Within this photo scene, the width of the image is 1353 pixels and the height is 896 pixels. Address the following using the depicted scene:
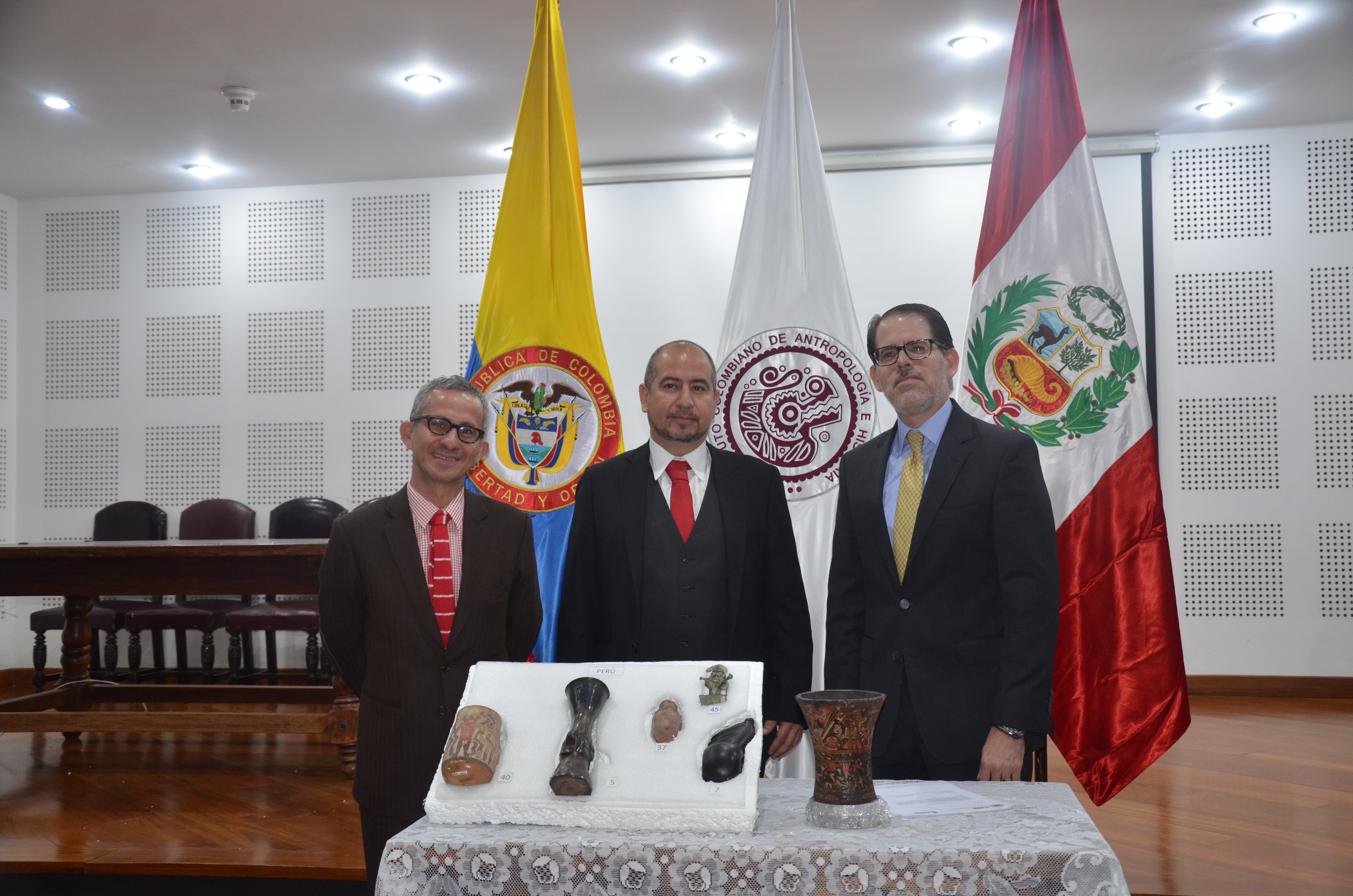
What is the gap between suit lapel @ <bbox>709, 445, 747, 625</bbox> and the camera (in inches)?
92.7

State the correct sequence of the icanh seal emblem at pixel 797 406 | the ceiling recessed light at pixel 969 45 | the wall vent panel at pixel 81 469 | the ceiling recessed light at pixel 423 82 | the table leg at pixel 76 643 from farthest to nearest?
the wall vent panel at pixel 81 469 → the ceiling recessed light at pixel 423 82 → the table leg at pixel 76 643 → the ceiling recessed light at pixel 969 45 → the icanh seal emblem at pixel 797 406

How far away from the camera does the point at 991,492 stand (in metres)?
2.19

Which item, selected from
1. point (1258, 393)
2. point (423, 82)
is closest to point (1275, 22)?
point (1258, 393)

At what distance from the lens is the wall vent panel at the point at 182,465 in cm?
746

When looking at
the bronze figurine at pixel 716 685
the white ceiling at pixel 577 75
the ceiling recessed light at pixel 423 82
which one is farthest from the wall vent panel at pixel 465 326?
the bronze figurine at pixel 716 685

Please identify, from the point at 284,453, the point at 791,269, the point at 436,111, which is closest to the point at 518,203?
the point at 791,269

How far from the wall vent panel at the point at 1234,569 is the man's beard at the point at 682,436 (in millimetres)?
5215

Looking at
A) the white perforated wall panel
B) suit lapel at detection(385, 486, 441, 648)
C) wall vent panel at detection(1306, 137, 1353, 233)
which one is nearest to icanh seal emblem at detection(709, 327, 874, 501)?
suit lapel at detection(385, 486, 441, 648)

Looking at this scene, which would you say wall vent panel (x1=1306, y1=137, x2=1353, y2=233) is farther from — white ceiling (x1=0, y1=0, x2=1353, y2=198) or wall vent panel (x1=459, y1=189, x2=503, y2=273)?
wall vent panel (x1=459, y1=189, x2=503, y2=273)

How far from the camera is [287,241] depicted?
748 centimetres

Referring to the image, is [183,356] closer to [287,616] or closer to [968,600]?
[287,616]

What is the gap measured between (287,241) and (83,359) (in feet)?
6.23

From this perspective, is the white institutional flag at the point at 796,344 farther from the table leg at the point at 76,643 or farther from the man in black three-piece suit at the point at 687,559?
the table leg at the point at 76,643

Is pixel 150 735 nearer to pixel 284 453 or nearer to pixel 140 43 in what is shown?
pixel 284 453
